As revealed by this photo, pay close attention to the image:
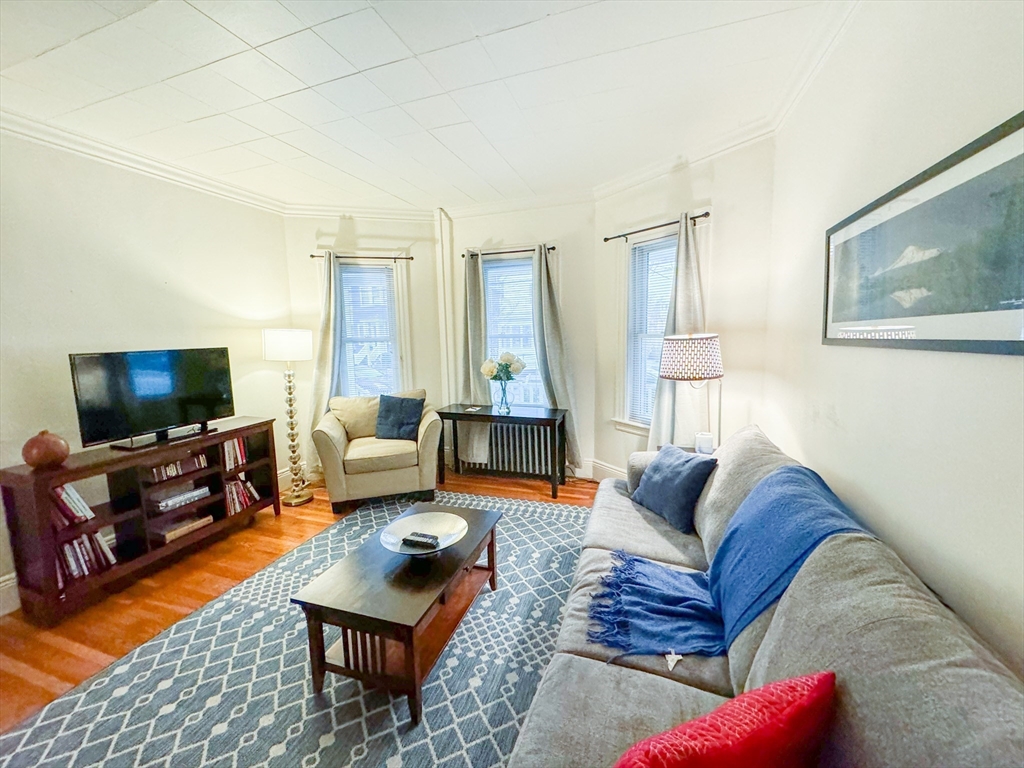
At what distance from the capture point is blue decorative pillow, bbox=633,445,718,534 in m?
2.01

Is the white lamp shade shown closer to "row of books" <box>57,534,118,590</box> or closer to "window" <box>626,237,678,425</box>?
"row of books" <box>57,534,118,590</box>

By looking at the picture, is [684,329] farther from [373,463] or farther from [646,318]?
[373,463]

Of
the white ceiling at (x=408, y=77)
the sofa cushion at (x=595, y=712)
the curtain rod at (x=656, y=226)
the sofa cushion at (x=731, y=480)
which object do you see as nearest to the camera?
the sofa cushion at (x=595, y=712)

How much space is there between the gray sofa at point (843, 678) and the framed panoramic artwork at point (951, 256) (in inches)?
22.7

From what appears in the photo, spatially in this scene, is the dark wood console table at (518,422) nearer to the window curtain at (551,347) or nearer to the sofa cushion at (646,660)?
the window curtain at (551,347)

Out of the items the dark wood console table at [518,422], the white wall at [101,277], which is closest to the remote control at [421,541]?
the dark wood console table at [518,422]

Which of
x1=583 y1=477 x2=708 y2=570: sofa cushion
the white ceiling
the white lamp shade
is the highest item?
the white ceiling

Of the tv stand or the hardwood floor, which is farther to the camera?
the tv stand

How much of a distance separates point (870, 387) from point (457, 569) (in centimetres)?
169

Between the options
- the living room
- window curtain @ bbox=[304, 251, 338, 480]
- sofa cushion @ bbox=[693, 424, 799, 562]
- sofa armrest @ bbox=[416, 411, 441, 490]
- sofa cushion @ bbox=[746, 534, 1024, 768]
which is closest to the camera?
sofa cushion @ bbox=[746, 534, 1024, 768]

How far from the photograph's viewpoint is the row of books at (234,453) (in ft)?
9.32

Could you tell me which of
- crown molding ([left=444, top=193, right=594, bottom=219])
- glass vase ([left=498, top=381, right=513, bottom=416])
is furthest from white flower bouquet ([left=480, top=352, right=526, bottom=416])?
crown molding ([left=444, top=193, right=594, bottom=219])

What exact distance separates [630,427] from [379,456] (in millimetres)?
2102

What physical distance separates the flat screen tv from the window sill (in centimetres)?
312
